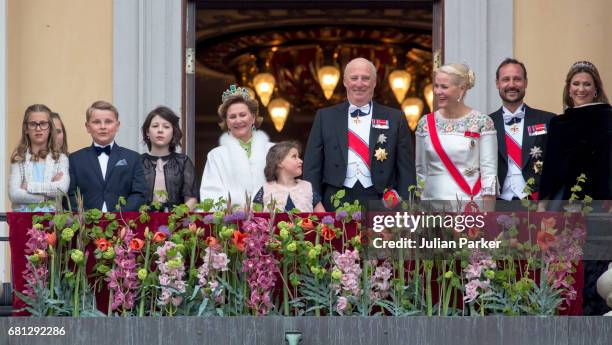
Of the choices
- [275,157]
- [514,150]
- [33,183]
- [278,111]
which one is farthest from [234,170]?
[278,111]

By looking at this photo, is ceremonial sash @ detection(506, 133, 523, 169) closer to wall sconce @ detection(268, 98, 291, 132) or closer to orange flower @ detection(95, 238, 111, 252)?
orange flower @ detection(95, 238, 111, 252)

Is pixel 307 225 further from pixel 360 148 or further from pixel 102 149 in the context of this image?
pixel 102 149

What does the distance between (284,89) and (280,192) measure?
10430 mm

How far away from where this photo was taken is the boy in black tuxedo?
10.6 m

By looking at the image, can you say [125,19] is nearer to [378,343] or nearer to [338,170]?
[338,170]

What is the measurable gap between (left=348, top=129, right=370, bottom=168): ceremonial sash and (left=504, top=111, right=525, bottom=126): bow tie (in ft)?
3.55

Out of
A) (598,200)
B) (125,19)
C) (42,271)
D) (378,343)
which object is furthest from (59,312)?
(125,19)

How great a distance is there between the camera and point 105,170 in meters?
10.7

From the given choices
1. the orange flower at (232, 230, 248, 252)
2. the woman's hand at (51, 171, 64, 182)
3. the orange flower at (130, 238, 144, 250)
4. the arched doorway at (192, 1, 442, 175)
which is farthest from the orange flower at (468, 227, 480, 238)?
the arched doorway at (192, 1, 442, 175)

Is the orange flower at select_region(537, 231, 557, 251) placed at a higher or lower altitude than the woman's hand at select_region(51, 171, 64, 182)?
lower

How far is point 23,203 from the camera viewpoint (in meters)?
11.0

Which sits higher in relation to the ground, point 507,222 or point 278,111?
point 278,111

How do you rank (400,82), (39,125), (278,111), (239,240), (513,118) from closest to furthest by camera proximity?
(239,240) < (39,125) < (513,118) < (400,82) < (278,111)

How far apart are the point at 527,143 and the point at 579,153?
3.69 feet
